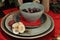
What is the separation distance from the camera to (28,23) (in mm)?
896

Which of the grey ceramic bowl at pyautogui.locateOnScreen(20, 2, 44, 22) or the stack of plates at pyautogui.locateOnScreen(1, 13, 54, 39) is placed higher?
the grey ceramic bowl at pyautogui.locateOnScreen(20, 2, 44, 22)

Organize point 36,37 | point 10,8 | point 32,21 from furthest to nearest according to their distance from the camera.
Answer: point 10,8
point 32,21
point 36,37

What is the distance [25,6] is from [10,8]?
0.17m

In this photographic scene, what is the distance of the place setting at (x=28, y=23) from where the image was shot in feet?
2.56

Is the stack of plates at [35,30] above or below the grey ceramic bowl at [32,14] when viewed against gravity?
below

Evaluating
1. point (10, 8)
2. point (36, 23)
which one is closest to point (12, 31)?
point (36, 23)

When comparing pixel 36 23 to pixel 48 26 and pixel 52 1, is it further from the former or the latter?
pixel 52 1

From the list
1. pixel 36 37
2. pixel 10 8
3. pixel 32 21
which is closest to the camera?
pixel 36 37

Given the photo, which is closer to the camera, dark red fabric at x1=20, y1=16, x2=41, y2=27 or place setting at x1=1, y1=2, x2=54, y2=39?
place setting at x1=1, y1=2, x2=54, y2=39

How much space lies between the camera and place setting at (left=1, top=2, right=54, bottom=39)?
78cm

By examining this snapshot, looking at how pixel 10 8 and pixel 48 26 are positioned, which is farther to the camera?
pixel 10 8

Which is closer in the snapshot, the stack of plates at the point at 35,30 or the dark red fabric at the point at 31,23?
the stack of plates at the point at 35,30

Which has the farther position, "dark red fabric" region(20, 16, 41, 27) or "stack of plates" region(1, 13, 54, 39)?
"dark red fabric" region(20, 16, 41, 27)

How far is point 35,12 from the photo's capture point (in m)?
0.85
